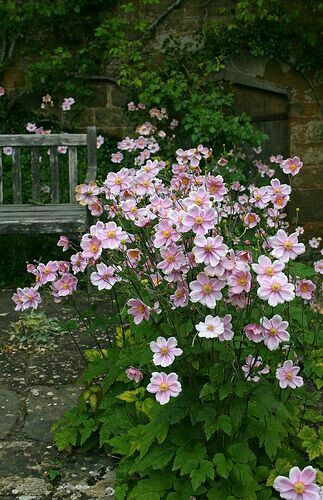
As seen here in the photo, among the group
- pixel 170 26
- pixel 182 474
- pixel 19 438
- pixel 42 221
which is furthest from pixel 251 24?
pixel 182 474

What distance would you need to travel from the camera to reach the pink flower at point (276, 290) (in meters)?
2.02

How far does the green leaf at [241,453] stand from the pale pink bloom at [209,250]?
0.66 meters

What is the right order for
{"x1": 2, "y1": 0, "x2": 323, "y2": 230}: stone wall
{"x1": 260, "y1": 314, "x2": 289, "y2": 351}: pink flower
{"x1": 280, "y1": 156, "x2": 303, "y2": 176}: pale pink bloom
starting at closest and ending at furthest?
{"x1": 260, "y1": 314, "x2": 289, "y2": 351}: pink flower → {"x1": 280, "y1": 156, "x2": 303, "y2": 176}: pale pink bloom → {"x1": 2, "y1": 0, "x2": 323, "y2": 230}: stone wall

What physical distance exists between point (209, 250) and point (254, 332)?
10.8 inches

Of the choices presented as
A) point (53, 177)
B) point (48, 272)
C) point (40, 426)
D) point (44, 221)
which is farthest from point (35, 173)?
point (48, 272)

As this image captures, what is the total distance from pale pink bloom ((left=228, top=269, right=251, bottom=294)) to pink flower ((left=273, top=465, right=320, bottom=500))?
1.60 ft

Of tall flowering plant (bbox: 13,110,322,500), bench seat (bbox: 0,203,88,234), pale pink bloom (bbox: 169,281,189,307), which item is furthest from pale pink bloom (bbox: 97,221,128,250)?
bench seat (bbox: 0,203,88,234)

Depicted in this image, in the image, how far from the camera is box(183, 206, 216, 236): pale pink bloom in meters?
2.15

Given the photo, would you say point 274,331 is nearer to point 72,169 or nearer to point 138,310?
point 138,310

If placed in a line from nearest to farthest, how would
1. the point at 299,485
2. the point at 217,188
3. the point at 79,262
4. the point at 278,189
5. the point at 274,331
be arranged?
the point at 299,485 → the point at 274,331 → the point at 217,188 → the point at 278,189 → the point at 79,262

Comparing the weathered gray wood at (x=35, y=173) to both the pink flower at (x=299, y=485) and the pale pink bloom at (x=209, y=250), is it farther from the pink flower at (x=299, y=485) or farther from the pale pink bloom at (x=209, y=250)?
the pink flower at (x=299, y=485)

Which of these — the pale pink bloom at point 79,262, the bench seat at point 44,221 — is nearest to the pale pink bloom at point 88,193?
the pale pink bloom at point 79,262

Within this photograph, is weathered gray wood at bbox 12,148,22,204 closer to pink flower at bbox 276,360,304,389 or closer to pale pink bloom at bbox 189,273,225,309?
pink flower at bbox 276,360,304,389

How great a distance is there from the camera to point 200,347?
7.97 ft
